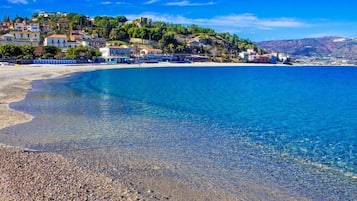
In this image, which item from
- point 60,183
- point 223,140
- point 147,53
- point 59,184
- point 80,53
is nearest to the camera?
point 59,184

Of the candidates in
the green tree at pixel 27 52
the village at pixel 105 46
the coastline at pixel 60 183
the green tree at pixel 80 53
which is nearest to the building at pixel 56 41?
the village at pixel 105 46

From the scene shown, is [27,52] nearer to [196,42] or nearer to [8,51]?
[8,51]

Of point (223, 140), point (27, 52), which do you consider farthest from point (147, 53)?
point (223, 140)

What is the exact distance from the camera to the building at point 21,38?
394 ft

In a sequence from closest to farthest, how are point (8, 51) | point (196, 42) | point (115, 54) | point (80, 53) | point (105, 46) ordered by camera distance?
point (8, 51) < point (80, 53) < point (115, 54) < point (105, 46) < point (196, 42)

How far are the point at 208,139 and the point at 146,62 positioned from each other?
122120 mm

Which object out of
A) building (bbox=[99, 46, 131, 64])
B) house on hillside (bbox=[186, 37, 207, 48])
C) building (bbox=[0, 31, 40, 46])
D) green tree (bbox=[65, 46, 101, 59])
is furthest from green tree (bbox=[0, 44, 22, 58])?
house on hillside (bbox=[186, 37, 207, 48])

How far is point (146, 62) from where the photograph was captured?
13812cm

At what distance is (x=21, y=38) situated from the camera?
125750 mm

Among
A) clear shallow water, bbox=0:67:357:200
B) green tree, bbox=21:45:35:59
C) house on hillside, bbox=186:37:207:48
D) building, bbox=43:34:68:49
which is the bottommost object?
clear shallow water, bbox=0:67:357:200

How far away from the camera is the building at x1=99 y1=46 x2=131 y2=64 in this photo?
124 meters

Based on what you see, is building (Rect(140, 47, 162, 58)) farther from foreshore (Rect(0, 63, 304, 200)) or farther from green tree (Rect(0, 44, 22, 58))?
foreshore (Rect(0, 63, 304, 200))

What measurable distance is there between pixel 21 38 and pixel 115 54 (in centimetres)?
3190

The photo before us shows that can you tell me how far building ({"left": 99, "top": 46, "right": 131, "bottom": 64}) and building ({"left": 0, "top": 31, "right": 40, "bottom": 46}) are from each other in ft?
75.6
